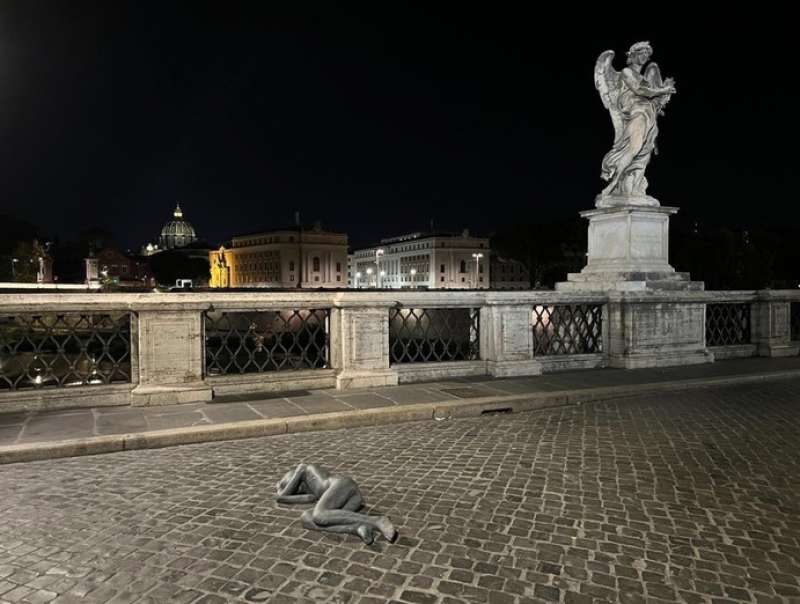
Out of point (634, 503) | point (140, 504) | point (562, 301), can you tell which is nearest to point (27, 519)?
point (140, 504)

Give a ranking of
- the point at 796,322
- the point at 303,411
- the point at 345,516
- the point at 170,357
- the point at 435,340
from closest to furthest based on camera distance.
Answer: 1. the point at 345,516
2. the point at 303,411
3. the point at 170,357
4. the point at 435,340
5. the point at 796,322

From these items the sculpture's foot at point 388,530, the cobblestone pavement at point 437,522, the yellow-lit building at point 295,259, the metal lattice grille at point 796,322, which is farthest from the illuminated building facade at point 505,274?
the sculpture's foot at point 388,530

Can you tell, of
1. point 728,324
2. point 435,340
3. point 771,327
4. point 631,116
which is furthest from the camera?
point 728,324

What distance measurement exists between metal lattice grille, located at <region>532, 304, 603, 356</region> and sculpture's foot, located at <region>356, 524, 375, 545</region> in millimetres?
8208

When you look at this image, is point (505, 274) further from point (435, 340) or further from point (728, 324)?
point (435, 340)

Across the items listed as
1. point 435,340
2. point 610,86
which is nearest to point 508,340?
point 435,340

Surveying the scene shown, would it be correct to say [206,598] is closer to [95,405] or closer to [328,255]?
[95,405]

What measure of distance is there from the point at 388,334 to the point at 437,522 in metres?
5.63

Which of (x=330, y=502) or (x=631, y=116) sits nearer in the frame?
(x=330, y=502)

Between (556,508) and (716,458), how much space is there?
2238 millimetres

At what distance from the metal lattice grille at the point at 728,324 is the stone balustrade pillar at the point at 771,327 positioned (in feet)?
0.69

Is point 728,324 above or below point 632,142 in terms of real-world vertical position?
below

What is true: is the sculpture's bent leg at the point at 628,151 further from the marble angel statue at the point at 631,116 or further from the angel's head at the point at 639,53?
the angel's head at the point at 639,53

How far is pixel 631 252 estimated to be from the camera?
12.1m
